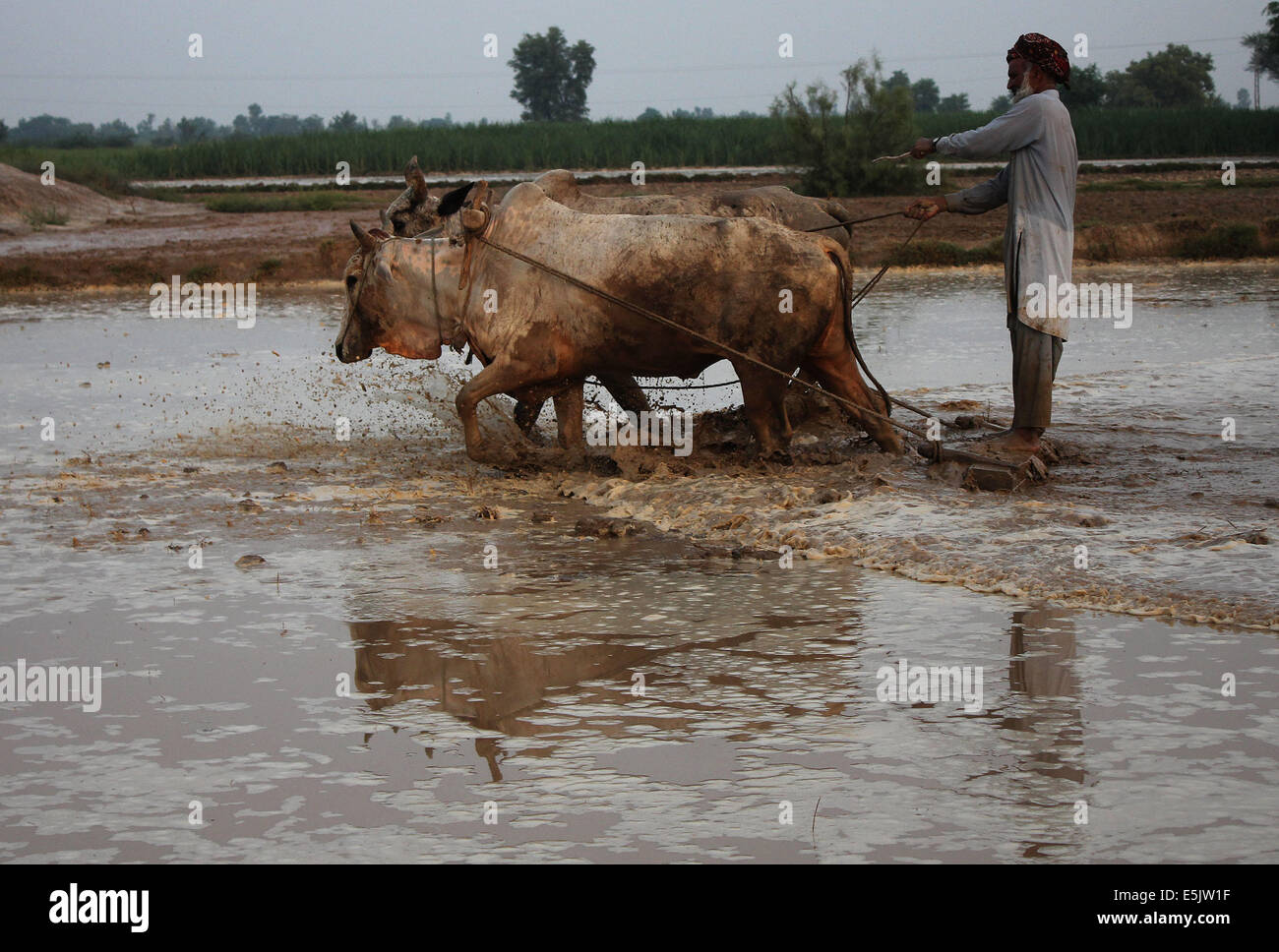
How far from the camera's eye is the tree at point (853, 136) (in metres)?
32.6

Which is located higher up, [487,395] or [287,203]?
[287,203]

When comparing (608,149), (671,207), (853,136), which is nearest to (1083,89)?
(608,149)

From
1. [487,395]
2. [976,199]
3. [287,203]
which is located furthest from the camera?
[287,203]

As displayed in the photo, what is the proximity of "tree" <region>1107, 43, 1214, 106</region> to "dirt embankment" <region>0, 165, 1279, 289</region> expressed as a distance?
6343cm

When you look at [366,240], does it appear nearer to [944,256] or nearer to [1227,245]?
[944,256]

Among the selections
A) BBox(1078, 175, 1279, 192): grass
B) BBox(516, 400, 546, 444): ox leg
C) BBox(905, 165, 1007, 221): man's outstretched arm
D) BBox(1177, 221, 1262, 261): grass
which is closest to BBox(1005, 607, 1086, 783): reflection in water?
BBox(905, 165, 1007, 221): man's outstretched arm

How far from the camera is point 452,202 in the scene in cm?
901

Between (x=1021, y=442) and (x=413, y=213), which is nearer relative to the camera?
(x=1021, y=442)

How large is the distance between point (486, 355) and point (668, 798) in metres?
4.99

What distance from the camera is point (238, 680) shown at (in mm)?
5324

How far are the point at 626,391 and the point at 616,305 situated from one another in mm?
1392

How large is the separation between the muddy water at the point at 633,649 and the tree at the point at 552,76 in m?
80.8
